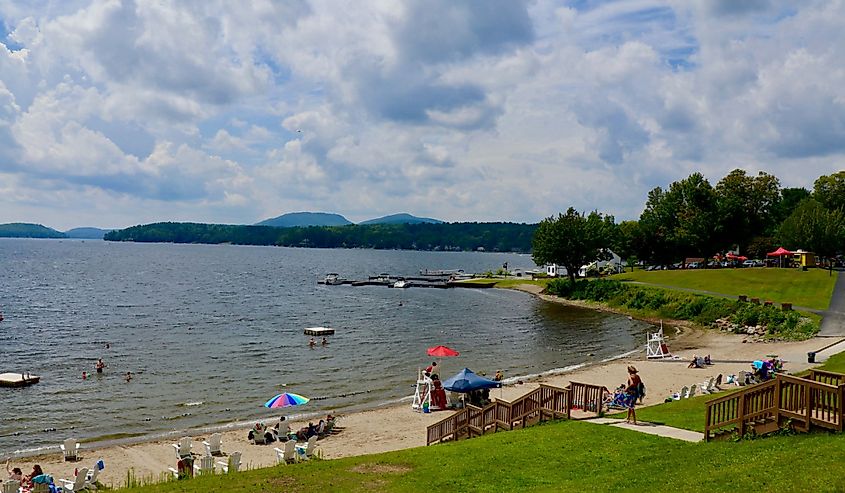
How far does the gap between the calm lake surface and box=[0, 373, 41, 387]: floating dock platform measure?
3.45 feet

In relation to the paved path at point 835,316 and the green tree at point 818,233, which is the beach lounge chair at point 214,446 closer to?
the paved path at point 835,316

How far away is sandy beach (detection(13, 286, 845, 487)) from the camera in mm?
24812

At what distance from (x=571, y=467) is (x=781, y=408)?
4.90 m

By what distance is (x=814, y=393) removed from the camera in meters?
14.7

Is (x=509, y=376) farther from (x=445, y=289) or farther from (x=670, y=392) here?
(x=445, y=289)

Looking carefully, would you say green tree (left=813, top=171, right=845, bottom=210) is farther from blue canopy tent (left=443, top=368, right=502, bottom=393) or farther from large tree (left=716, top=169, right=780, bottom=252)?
blue canopy tent (left=443, top=368, right=502, bottom=393)

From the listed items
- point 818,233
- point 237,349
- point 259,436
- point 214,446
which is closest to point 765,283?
point 818,233

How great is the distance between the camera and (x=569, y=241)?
89375mm

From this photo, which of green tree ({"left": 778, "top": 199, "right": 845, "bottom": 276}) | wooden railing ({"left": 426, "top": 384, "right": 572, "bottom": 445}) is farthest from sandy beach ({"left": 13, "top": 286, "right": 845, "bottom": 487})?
green tree ({"left": 778, "top": 199, "right": 845, "bottom": 276})

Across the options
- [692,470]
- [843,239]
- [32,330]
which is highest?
[843,239]

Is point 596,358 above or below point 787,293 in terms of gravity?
below

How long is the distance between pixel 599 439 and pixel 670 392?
17.1m

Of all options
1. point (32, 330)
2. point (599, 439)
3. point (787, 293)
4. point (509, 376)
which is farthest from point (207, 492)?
point (787, 293)

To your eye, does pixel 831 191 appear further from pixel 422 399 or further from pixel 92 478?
pixel 92 478
